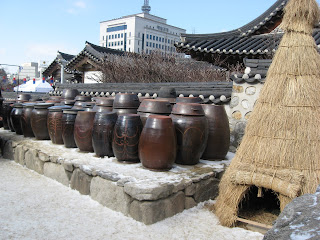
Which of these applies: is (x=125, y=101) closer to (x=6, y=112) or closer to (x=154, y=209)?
(x=154, y=209)

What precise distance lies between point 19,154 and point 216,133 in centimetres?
371

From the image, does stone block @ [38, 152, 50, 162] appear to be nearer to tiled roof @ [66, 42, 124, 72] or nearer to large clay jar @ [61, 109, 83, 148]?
large clay jar @ [61, 109, 83, 148]

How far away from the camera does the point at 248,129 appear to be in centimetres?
327

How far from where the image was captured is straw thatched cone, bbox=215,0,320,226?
2883mm

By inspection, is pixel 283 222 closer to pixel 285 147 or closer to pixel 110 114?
pixel 285 147

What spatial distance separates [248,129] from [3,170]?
4.22m

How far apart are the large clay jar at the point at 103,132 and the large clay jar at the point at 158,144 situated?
0.73 metres

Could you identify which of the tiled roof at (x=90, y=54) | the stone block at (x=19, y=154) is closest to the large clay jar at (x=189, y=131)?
the stone block at (x=19, y=154)

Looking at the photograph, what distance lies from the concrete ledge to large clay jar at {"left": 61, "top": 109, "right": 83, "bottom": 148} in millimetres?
191

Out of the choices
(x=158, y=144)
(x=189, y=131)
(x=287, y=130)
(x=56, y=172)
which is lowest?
(x=56, y=172)

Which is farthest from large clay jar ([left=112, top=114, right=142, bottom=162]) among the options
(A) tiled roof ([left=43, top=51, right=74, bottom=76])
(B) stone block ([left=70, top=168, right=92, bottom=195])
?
(A) tiled roof ([left=43, top=51, right=74, bottom=76])

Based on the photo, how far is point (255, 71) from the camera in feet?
17.0

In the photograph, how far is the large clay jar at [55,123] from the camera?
530 centimetres

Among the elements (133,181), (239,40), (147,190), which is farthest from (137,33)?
(147,190)
